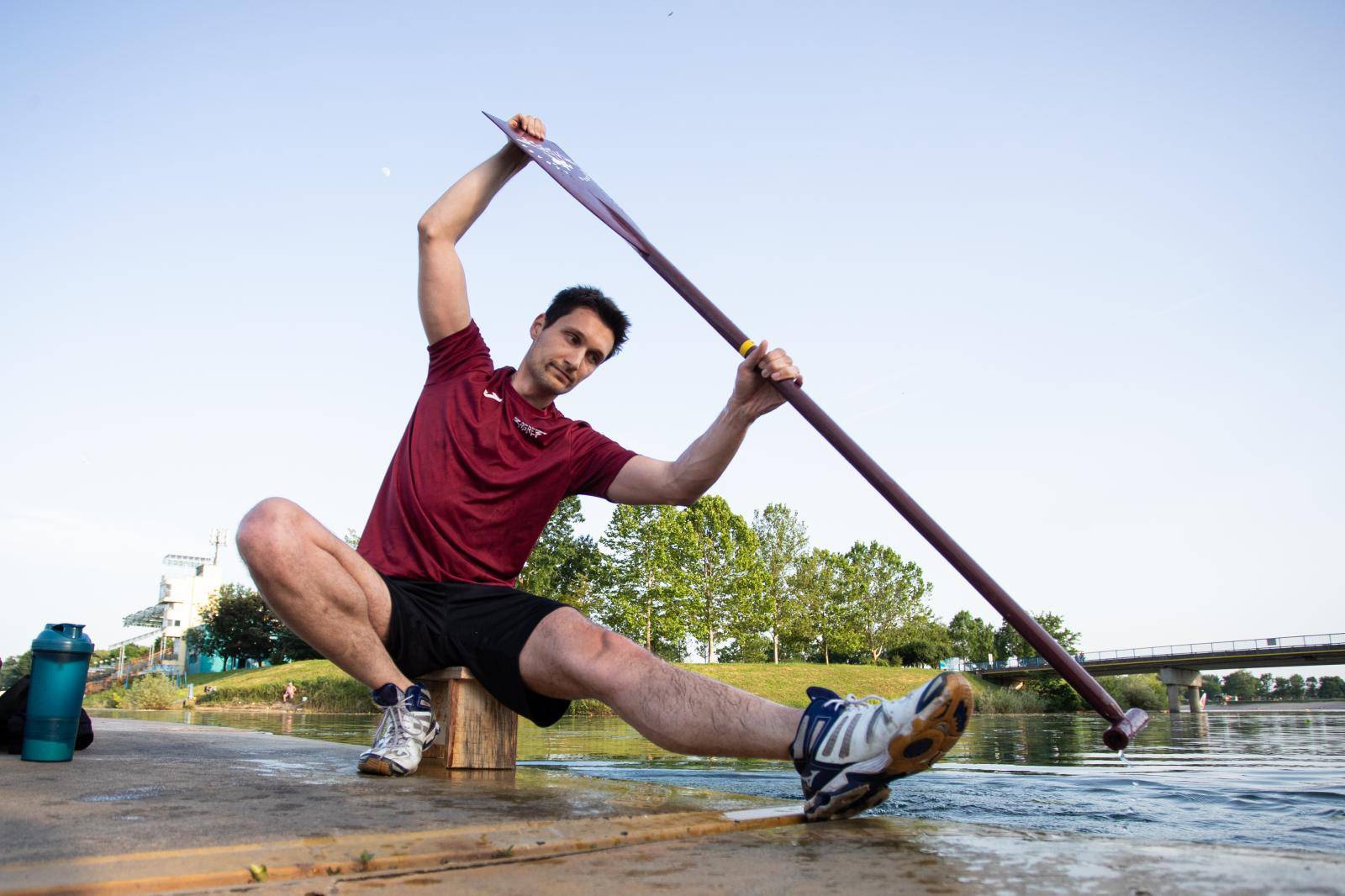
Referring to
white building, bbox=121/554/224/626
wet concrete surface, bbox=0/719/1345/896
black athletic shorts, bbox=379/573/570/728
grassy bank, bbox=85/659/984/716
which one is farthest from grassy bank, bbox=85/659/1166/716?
white building, bbox=121/554/224/626

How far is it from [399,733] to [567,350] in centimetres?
143

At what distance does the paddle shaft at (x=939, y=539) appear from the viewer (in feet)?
6.71

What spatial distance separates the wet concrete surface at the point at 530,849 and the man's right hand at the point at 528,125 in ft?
8.11

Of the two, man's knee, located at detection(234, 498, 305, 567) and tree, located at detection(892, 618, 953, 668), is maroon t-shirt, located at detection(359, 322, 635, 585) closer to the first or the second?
man's knee, located at detection(234, 498, 305, 567)

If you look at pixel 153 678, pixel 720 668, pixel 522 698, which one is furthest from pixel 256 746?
pixel 720 668

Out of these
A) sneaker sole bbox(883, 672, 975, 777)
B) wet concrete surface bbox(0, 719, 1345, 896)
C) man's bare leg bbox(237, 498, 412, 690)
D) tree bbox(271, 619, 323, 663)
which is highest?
man's bare leg bbox(237, 498, 412, 690)

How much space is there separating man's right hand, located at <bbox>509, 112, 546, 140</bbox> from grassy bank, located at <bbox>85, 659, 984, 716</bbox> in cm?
1864

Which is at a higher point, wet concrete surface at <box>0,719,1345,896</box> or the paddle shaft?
the paddle shaft

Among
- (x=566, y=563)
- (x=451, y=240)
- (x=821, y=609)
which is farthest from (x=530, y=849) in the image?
(x=821, y=609)

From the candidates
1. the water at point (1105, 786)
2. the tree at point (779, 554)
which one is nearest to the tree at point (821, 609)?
the tree at point (779, 554)

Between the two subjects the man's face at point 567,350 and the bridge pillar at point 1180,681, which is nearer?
the man's face at point 567,350

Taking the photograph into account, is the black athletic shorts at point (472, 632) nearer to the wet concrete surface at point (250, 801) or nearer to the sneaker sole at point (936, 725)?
the wet concrete surface at point (250, 801)

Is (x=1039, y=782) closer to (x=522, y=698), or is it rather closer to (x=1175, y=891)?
(x=522, y=698)

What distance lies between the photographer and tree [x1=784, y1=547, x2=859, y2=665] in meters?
47.7
